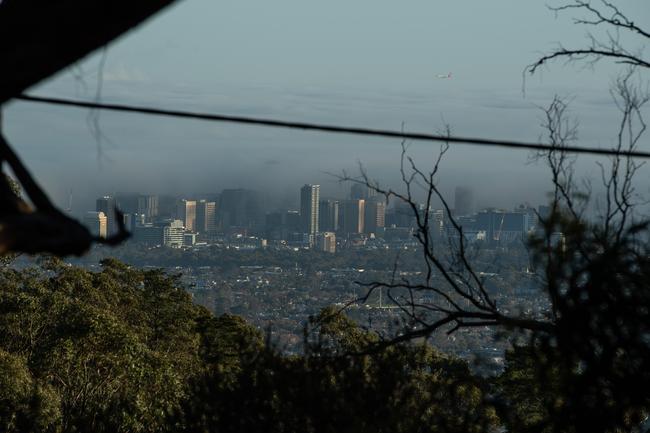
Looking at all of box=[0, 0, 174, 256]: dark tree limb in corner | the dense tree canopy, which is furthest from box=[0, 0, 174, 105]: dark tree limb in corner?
the dense tree canopy

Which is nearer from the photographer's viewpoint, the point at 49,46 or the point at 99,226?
the point at 49,46

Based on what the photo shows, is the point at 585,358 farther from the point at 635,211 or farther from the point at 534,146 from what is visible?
the point at 534,146

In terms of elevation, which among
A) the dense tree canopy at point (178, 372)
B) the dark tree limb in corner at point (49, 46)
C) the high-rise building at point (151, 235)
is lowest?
the high-rise building at point (151, 235)

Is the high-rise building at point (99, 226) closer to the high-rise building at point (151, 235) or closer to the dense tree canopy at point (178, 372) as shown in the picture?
the dense tree canopy at point (178, 372)

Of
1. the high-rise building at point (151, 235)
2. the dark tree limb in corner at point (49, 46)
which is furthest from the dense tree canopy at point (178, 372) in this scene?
the high-rise building at point (151, 235)

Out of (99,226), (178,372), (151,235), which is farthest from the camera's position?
(151,235)

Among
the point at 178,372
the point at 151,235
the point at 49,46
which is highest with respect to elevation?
the point at 49,46

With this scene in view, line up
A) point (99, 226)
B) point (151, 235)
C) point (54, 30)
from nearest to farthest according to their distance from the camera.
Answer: point (54, 30)
point (99, 226)
point (151, 235)

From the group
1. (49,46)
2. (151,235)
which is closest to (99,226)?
(49,46)

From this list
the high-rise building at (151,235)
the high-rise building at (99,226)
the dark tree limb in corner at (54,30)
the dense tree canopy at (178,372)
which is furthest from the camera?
the high-rise building at (151,235)

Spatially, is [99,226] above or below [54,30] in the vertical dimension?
below

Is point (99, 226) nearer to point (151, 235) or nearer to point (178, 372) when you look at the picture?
point (178, 372)
